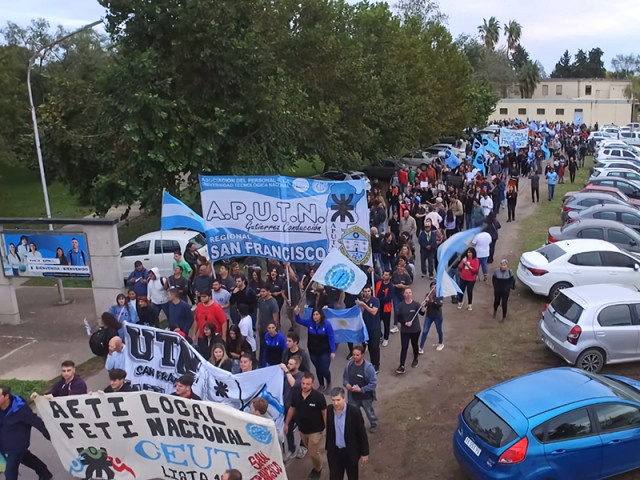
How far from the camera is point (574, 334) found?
418 inches

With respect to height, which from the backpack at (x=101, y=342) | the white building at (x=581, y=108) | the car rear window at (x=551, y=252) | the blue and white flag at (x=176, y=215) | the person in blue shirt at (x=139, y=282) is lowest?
the car rear window at (x=551, y=252)

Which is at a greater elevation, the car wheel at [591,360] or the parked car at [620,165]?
the parked car at [620,165]

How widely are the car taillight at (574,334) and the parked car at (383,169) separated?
2166 cm

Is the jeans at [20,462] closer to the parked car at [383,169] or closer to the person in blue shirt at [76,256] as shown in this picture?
the person in blue shirt at [76,256]

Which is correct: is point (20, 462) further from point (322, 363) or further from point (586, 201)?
point (586, 201)

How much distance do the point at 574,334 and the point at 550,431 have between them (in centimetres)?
393

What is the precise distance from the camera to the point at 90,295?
16406mm

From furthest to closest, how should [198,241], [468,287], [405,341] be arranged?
[198,241]
[468,287]
[405,341]

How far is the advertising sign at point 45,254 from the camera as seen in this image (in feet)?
44.1

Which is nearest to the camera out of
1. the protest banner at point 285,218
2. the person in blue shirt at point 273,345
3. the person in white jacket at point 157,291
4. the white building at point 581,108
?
the person in blue shirt at point 273,345

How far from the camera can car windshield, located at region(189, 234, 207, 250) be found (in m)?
16.6

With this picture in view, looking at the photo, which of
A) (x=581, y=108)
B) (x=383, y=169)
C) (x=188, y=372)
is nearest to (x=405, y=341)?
(x=188, y=372)

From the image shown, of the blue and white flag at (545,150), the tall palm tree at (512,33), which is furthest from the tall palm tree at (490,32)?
the blue and white flag at (545,150)

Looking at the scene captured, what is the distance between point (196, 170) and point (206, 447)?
12.9m
